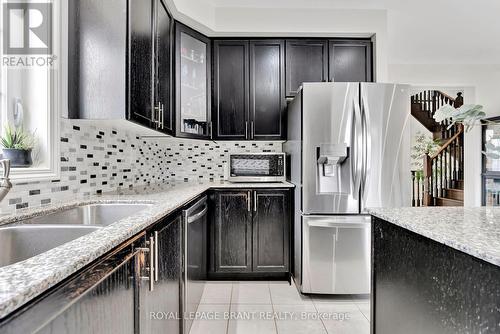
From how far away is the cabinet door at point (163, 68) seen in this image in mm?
2232

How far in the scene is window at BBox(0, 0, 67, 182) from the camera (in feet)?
5.02

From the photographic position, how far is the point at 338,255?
2580 mm

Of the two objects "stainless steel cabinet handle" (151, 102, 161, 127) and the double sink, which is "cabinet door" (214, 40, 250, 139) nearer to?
"stainless steel cabinet handle" (151, 102, 161, 127)

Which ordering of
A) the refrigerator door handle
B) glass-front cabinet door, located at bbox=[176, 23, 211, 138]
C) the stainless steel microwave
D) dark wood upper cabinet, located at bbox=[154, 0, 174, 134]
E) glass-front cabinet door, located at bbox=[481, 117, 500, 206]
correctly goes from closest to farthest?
dark wood upper cabinet, located at bbox=[154, 0, 174, 134], the refrigerator door handle, glass-front cabinet door, located at bbox=[176, 23, 211, 138], the stainless steel microwave, glass-front cabinet door, located at bbox=[481, 117, 500, 206]

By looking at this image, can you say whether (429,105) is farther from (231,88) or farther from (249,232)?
(249,232)

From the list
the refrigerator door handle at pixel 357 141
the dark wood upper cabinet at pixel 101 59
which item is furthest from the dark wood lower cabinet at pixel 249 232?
the dark wood upper cabinet at pixel 101 59

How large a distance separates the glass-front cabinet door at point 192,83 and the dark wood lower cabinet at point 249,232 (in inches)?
28.1

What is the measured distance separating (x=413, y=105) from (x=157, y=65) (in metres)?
6.08

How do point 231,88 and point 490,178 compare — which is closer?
point 231,88

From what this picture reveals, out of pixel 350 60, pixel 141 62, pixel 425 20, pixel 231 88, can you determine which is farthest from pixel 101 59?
pixel 425 20

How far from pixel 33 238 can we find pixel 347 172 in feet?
7.10

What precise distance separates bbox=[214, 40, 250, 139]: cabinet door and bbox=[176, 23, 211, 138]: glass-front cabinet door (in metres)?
0.10

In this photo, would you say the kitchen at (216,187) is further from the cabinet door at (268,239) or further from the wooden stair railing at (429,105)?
the wooden stair railing at (429,105)

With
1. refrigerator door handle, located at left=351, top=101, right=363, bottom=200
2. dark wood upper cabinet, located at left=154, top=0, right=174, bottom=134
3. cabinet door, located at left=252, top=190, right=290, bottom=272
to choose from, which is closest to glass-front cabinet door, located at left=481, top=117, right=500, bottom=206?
refrigerator door handle, located at left=351, top=101, right=363, bottom=200
